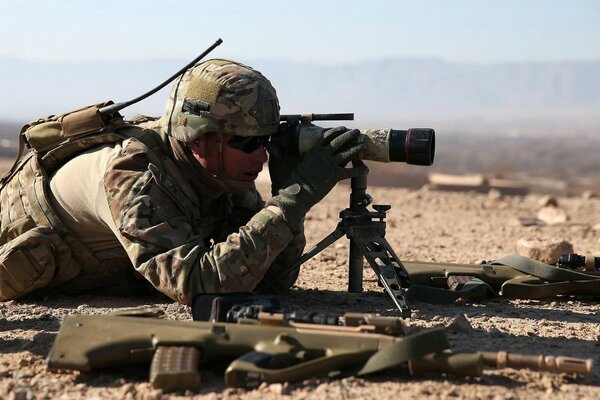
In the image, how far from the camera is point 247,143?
17.1ft

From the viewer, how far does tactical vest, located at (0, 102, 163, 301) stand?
5.34m

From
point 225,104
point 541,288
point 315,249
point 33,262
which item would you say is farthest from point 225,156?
point 541,288

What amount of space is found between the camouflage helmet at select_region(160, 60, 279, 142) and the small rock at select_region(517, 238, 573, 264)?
3.11 meters

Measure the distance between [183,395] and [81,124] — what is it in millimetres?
2124

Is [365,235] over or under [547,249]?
over

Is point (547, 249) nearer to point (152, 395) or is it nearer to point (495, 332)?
point (495, 332)

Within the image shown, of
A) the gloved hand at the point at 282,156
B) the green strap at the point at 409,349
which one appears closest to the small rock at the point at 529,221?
the gloved hand at the point at 282,156

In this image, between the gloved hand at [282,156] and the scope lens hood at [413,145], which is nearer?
the scope lens hood at [413,145]

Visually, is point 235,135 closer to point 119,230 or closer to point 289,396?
point 119,230

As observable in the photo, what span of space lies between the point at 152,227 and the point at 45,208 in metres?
0.96

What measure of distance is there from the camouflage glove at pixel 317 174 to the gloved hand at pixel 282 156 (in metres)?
0.22

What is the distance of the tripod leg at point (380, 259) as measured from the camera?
523 cm

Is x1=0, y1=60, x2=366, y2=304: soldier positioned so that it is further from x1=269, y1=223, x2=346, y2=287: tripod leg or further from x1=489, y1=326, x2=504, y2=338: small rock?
x1=489, y1=326, x2=504, y2=338: small rock

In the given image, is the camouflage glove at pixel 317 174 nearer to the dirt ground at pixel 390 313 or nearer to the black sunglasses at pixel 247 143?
the black sunglasses at pixel 247 143
